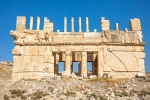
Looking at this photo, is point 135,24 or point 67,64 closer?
point 67,64

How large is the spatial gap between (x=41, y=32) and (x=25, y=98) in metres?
6.92

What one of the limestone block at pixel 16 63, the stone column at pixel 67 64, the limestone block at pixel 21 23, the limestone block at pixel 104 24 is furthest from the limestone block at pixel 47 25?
the limestone block at pixel 104 24

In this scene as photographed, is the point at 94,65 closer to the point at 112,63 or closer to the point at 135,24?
the point at 112,63

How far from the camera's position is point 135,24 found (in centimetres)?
1734

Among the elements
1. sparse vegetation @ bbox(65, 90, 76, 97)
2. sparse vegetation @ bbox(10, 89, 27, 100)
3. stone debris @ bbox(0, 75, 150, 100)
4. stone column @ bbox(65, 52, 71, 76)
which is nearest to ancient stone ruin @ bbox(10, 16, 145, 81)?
stone column @ bbox(65, 52, 71, 76)

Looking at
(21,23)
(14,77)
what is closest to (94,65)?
(14,77)

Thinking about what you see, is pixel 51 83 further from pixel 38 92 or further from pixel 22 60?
pixel 22 60

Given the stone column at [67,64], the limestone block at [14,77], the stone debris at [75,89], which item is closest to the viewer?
the stone debris at [75,89]

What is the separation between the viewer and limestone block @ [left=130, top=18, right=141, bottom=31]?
56.6ft

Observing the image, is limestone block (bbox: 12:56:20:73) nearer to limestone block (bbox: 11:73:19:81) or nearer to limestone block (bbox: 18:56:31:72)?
limestone block (bbox: 18:56:31:72)

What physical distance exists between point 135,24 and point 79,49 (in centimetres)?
540

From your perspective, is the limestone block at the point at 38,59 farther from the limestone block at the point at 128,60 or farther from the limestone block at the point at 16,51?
the limestone block at the point at 128,60

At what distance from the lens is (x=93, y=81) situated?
14.5 m

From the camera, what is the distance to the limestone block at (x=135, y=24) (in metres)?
17.2
